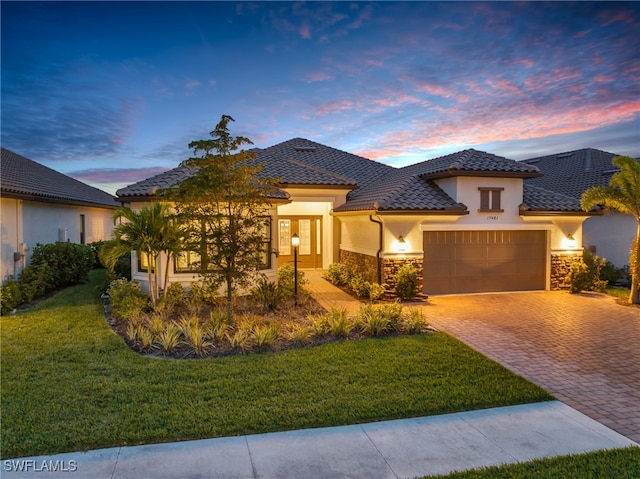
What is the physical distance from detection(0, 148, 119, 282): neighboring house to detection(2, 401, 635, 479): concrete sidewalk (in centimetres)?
1135

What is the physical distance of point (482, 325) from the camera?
1046 cm

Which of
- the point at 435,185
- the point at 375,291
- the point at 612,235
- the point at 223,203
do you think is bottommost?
the point at 375,291

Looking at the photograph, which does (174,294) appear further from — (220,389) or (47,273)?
(220,389)

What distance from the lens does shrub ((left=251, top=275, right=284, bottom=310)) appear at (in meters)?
11.7

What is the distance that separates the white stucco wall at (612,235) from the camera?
1752 centimetres

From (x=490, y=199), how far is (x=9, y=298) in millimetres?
15044

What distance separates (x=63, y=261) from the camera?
49.9 ft

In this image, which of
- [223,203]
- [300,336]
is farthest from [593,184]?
[223,203]

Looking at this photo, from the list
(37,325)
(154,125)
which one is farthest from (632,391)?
(154,125)

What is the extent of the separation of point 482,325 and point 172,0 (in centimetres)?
1122

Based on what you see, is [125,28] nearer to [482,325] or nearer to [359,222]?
[359,222]

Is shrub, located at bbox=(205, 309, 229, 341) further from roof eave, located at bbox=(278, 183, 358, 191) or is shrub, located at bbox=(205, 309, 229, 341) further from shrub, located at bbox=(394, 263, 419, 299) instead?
roof eave, located at bbox=(278, 183, 358, 191)

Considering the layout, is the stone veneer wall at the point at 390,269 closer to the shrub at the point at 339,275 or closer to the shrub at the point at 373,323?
the shrub at the point at 339,275

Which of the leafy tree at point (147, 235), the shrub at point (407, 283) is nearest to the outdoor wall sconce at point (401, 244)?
the shrub at point (407, 283)
